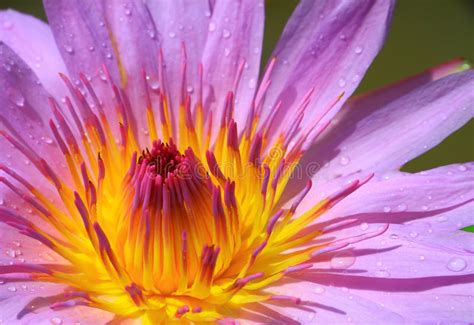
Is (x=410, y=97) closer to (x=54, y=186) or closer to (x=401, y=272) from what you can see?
(x=401, y=272)

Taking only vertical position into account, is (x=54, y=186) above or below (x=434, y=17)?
below

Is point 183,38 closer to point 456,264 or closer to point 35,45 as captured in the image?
point 35,45

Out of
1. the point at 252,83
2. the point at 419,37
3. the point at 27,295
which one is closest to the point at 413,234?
the point at 252,83

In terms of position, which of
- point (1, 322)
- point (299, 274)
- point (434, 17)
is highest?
point (434, 17)

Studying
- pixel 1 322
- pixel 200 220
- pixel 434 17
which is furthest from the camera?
pixel 434 17

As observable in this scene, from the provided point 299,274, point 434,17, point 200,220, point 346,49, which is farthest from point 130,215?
point 434,17

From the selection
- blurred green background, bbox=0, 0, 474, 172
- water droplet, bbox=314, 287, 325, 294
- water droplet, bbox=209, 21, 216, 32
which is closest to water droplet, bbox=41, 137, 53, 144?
water droplet, bbox=209, 21, 216, 32

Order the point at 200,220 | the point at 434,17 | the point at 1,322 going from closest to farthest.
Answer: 1. the point at 1,322
2. the point at 200,220
3. the point at 434,17
